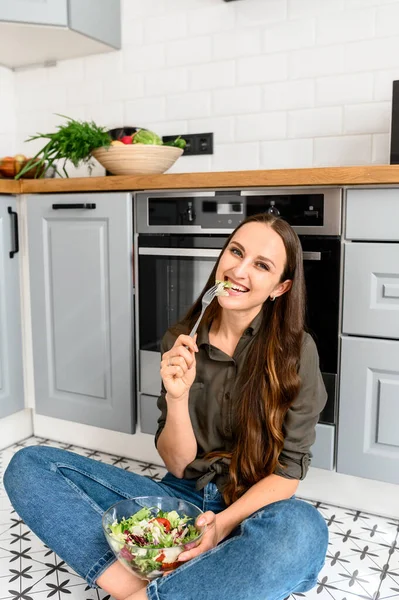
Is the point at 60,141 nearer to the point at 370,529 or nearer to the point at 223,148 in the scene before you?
the point at 223,148

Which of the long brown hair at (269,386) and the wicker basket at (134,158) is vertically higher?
the wicker basket at (134,158)

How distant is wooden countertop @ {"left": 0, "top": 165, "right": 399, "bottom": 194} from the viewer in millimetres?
1543

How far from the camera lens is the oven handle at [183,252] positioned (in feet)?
5.92

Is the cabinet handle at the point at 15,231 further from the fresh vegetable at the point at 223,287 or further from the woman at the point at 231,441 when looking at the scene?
the fresh vegetable at the point at 223,287

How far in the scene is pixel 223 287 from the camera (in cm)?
129

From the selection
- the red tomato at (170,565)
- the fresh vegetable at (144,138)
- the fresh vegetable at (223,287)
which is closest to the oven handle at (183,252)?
the fresh vegetable at (144,138)

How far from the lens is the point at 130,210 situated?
1922 millimetres

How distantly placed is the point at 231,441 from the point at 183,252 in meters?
0.69

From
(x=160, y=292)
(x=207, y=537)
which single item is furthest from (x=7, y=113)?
(x=207, y=537)

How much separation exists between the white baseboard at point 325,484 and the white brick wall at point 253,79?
1.09 meters

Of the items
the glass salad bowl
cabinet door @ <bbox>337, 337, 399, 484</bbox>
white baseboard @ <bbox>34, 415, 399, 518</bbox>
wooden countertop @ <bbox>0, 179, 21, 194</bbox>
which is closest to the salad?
the glass salad bowl

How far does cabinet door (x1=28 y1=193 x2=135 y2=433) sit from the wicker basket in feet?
0.40

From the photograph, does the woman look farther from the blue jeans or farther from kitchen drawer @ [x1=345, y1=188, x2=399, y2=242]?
kitchen drawer @ [x1=345, y1=188, x2=399, y2=242]

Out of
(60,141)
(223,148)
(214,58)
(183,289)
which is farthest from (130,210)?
(214,58)
